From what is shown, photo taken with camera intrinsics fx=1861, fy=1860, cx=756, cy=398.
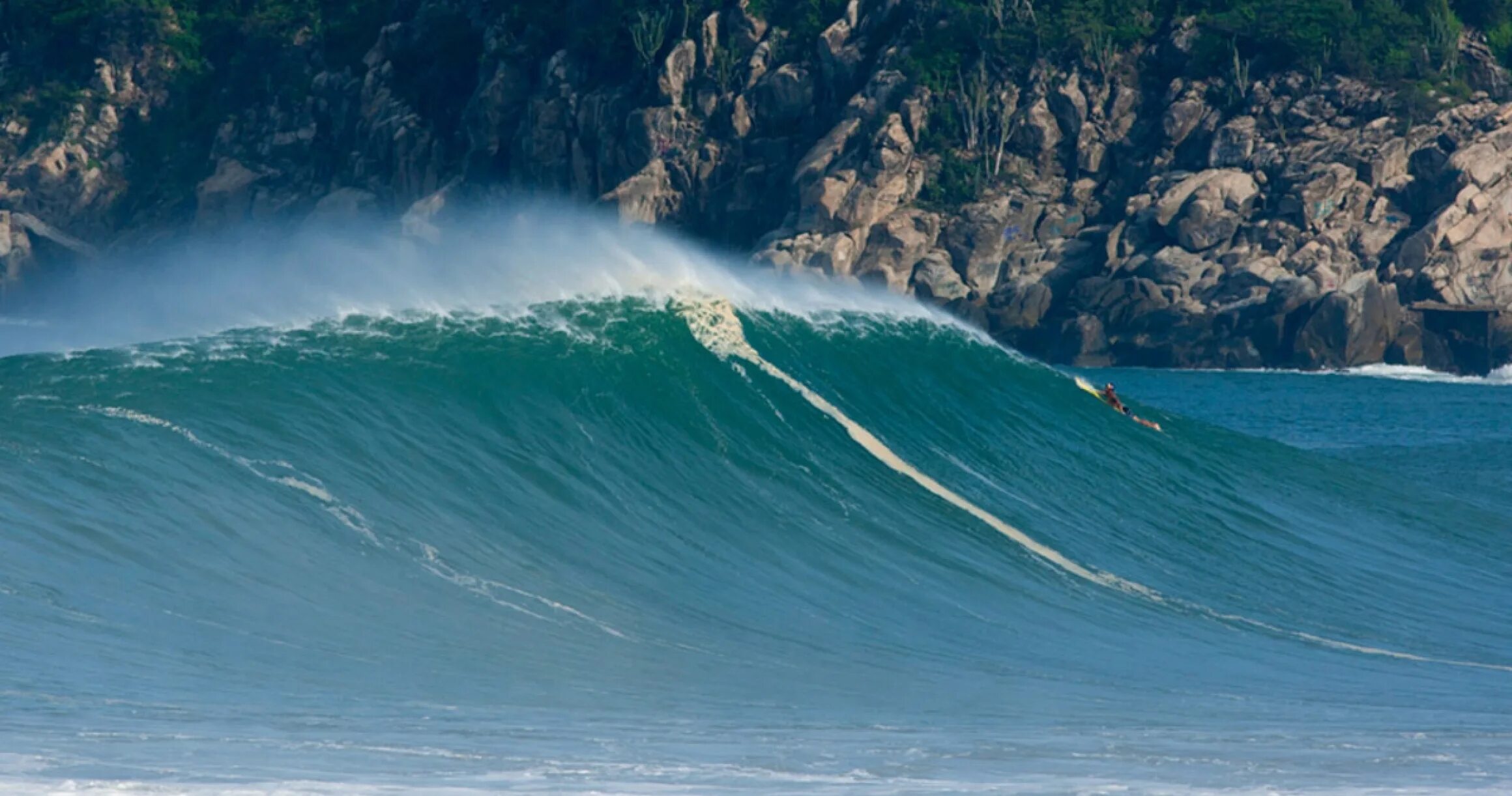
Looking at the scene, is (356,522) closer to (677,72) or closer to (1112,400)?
(1112,400)

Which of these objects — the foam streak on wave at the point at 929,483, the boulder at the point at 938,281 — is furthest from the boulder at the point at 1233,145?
the foam streak on wave at the point at 929,483

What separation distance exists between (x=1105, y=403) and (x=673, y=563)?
323 inches

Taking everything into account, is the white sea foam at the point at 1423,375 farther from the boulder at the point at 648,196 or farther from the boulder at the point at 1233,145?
the boulder at the point at 648,196

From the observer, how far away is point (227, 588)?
10938 millimetres

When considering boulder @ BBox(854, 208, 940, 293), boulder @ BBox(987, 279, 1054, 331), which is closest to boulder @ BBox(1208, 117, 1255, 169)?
boulder @ BBox(987, 279, 1054, 331)

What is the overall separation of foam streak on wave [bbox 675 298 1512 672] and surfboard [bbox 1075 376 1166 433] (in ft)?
12.7

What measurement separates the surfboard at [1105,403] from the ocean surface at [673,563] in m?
0.20

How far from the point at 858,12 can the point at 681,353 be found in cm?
4451

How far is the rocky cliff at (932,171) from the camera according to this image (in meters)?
49.4

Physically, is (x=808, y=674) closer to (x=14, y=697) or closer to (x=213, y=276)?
(x=14, y=697)

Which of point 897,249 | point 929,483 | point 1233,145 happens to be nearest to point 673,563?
point 929,483

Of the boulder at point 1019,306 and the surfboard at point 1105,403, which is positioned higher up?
the surfboard at point 1105,403

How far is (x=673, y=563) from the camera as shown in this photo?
1296 centimetres

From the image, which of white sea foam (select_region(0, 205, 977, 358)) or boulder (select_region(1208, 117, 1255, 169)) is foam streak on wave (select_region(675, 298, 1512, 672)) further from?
boulder (select_region(1208, 117, 1255, 169))
